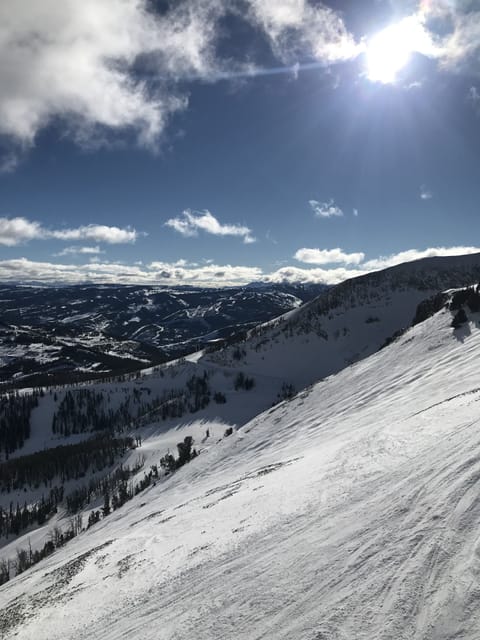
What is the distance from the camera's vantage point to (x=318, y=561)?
32.7ft

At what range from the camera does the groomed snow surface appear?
7754 millimetres

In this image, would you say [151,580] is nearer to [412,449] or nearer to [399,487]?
[399,487]

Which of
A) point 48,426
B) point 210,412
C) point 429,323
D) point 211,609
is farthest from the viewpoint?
point 48,426

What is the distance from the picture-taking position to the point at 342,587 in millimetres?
8648

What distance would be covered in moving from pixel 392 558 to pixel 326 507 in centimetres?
435

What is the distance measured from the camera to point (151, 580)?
42.3 ft

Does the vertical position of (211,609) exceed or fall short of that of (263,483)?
it exceeds it

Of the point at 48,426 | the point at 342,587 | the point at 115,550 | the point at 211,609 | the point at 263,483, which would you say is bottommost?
the point at 48,426

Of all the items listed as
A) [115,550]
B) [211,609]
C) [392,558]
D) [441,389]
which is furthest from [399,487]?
[441,389]

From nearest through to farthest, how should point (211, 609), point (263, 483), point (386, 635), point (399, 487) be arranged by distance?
point (386, 635) < point (211, 609) < point (399, 487) < point (263, 483)

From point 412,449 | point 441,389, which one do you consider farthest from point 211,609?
point 441,389

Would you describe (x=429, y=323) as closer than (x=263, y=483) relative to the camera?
No

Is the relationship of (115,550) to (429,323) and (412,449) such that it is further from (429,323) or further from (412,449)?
(429,323)

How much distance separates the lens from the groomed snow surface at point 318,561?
775 cm
